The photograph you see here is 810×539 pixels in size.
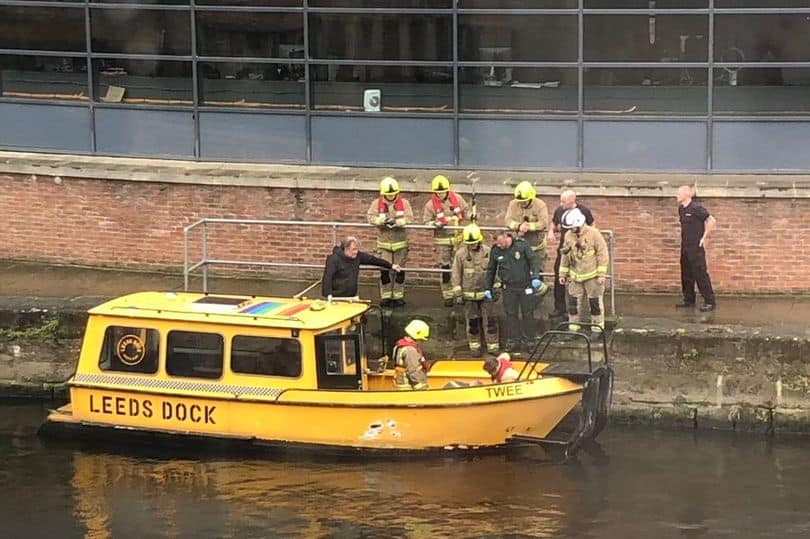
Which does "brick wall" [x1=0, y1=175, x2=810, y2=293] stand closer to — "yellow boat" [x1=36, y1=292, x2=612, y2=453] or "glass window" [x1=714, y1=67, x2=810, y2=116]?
"glass window" [x1=714, y1=67, x2=810, y2=116]

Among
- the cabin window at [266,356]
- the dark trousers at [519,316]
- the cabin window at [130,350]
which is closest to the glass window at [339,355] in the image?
the cabin window at [266,356]

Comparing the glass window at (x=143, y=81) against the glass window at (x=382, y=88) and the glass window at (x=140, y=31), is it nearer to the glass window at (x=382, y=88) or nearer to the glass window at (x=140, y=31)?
the glass window at (x=140, y=31)

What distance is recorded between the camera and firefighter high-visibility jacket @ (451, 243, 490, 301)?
57.3 ft

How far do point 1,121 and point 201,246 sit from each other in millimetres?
3854

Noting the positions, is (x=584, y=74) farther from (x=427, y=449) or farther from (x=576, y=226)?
(x=427, y=449)

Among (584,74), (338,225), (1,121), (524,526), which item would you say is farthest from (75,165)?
(524,526)

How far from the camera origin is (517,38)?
19.7 meters

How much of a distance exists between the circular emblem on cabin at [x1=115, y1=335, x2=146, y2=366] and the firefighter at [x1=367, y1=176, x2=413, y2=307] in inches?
133

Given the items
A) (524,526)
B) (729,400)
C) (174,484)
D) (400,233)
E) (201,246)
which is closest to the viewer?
(524,526)

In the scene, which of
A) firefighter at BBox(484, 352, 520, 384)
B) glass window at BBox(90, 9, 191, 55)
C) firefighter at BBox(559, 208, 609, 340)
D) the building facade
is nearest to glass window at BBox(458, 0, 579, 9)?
the building facade

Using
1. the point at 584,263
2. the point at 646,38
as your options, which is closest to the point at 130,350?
the point at 584,263

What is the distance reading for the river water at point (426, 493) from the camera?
14258mm

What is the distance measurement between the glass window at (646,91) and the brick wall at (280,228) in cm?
141

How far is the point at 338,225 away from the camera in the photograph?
62.4ft
